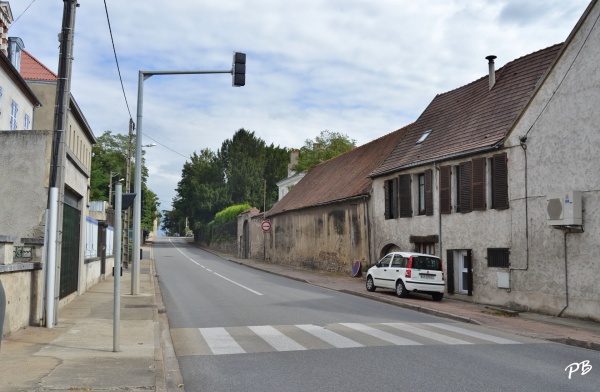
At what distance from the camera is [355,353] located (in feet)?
30.6

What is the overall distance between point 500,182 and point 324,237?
16665 millimetres

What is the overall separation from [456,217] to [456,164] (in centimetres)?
186

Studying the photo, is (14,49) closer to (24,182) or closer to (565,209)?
(24,182)

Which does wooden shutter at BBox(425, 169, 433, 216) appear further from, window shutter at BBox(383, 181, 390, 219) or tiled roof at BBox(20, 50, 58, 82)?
tiled roof at BBox(20, 50, 58, 82)

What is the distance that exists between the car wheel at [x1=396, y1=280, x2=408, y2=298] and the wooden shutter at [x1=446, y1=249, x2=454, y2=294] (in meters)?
2.15

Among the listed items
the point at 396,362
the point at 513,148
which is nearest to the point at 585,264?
the point at 513,148

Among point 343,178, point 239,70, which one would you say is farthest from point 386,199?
point 239,70

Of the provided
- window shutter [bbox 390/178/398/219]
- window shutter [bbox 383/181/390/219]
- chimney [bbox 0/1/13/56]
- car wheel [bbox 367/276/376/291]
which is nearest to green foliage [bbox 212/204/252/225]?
chimney [bbox 0/1/13/56]

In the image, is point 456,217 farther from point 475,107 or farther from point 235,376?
point 235,376

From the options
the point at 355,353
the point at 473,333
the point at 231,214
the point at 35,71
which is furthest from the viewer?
the point at 231,214

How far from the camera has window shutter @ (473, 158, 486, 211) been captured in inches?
756

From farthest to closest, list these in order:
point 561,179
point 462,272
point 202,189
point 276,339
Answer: point 202,189 → point 462,272 → point 561,179 → point 276,339

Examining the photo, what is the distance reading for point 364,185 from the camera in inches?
1173

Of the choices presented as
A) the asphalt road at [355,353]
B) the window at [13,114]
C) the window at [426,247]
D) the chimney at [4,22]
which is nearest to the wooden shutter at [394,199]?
the window at [426,247]
